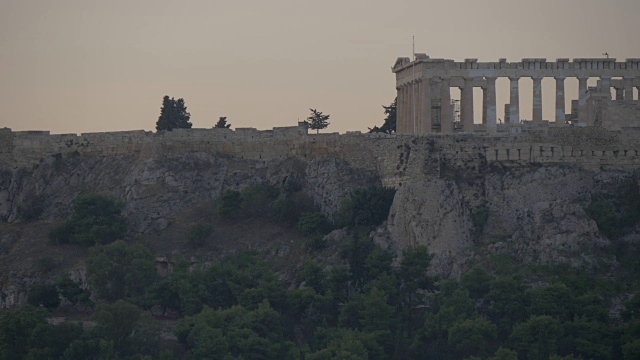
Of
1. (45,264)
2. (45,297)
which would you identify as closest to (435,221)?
(45,297)

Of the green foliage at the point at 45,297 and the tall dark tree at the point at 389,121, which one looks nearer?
the green foliage at the point at 45,297

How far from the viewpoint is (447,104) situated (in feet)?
273

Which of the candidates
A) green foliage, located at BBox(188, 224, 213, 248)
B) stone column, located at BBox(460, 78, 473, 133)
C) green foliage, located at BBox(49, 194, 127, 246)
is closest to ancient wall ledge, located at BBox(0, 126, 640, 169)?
stone column, located at BBox(460, 78, 473, 133)

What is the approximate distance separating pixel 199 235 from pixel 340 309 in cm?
806

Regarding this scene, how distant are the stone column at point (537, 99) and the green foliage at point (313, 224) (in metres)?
9.84

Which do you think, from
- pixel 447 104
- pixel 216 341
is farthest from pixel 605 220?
pixel 216 341

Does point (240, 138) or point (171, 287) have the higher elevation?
point (240, 138)

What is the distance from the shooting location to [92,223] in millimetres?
82250

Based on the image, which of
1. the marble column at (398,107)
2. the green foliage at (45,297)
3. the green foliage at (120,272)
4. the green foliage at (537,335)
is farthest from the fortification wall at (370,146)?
the green foliage at (45,297)

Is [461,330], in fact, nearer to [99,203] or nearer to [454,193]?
[454,193]

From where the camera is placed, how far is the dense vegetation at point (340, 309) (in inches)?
2842

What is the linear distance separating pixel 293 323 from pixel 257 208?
27.0 feet

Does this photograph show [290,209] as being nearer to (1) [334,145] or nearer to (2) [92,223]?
(1) [334,145]

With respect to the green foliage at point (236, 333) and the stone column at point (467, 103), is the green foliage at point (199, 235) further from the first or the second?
the stone column at point (467, 103)
